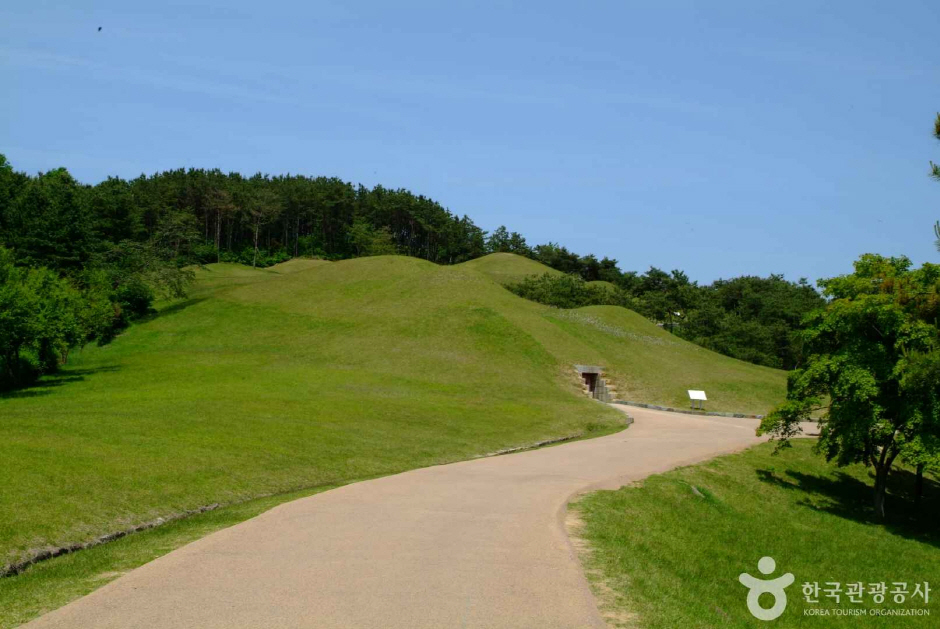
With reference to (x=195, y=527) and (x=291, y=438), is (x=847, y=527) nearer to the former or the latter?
(x=291, y=438)

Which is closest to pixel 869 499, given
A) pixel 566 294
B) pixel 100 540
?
pixel 100 540

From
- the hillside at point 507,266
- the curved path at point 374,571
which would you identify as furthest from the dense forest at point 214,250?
the curved path at point 374,571

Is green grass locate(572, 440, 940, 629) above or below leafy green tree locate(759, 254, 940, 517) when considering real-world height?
below

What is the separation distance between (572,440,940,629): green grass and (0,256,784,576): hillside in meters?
9.43

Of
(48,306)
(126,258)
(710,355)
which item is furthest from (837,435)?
(126,258)

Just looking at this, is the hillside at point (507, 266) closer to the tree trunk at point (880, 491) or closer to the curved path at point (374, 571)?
the tree trunk at point (880, 491)

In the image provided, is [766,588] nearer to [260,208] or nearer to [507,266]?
[260,208]

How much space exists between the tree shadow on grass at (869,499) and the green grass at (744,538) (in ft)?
0.29

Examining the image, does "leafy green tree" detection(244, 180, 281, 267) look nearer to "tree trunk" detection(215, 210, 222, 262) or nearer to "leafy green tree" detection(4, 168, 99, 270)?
"tree trunk" detection(215, 210, 222, 262)

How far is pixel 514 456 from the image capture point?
27562 millimetres

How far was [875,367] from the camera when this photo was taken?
26.5 meters

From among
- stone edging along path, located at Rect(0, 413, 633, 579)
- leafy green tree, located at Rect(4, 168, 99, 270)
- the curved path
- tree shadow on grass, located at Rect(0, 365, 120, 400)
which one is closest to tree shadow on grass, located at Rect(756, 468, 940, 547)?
the curved path

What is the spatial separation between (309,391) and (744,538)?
85.8 ft

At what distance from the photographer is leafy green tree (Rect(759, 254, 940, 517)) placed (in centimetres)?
2470
